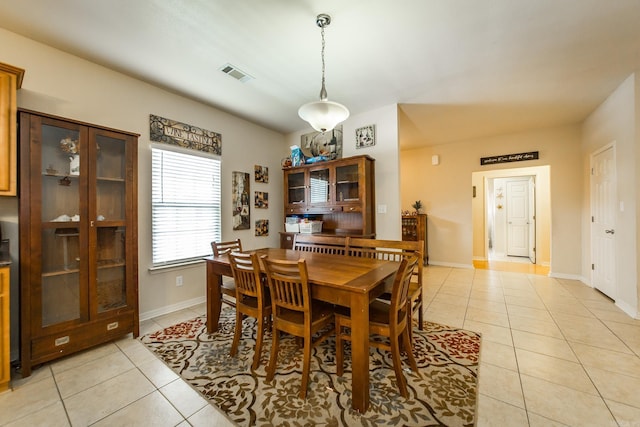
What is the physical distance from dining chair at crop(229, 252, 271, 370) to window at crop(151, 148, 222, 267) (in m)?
1.56

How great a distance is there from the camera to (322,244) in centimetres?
286

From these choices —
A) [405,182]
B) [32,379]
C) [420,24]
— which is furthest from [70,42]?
[405,182]

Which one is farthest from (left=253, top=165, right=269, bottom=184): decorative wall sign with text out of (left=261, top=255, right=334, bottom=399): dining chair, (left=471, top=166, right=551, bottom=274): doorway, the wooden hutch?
(left=471, top=166, right=551, bottom=274): doorway

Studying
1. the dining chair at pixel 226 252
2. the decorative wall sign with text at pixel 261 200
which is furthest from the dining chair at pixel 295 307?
the decorative wall sign with text at pixel 261 200

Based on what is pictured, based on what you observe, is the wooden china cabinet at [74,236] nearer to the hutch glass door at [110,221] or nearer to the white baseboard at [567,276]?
the hutch glass door at [110,221]

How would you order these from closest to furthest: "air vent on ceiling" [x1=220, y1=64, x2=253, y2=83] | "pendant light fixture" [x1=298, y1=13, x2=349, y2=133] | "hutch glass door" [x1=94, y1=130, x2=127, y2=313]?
"pendant light fixture" [x1=298, y1=13, x2=349, y2=133], "hutch glass door" [x1=94, y1=130, x2=127, y2=313], "air vent on ceiling" [x1=220, y1=64, x2=253, y2=83]

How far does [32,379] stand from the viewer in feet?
5.81

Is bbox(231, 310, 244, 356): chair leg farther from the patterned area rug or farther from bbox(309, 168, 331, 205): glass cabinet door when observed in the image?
bbox(309, 168, 331, 205): glass cabinet door

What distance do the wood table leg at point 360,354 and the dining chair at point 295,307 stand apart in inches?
11.4

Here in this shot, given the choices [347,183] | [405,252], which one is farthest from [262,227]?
[405,252]

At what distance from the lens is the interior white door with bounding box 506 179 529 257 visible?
241 inches

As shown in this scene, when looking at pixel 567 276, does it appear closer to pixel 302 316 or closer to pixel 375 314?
pixel 375 314

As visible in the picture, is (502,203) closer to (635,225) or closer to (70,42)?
(635,225)

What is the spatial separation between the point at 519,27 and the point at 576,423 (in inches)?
109
